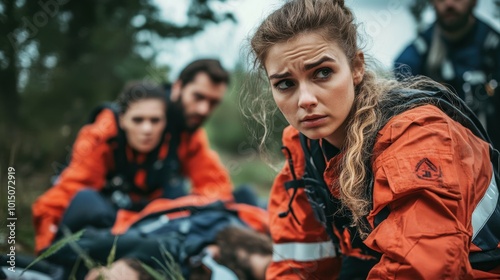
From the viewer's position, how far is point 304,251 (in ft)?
6.22

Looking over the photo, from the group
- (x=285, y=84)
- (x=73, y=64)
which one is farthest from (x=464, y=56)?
(x=73, y=64)

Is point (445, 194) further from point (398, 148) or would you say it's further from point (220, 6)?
point (220, 6)

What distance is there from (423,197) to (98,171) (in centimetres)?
288

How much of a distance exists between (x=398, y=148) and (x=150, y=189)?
9.32 ft

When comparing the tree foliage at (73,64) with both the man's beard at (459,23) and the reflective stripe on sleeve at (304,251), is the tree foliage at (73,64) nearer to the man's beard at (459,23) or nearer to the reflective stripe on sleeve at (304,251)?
the man's beard at (459,23)

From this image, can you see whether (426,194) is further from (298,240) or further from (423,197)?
(298,240)

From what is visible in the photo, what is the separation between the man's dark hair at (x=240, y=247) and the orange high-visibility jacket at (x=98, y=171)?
42.8 inches

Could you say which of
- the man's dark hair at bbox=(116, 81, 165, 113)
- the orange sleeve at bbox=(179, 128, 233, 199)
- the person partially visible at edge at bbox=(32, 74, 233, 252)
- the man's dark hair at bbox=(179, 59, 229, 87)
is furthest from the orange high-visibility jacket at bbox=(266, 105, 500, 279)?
the man's dark hair at bbox=(179, 59, 229, 87)

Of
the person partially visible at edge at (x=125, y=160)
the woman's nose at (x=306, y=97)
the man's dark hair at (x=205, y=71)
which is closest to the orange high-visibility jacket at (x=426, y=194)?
the woman's nose at (x=306, y=97)

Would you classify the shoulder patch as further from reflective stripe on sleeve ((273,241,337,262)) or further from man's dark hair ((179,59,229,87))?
man's dark hair ((179,59,229,87))

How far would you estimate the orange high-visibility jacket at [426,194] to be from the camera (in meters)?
1.24

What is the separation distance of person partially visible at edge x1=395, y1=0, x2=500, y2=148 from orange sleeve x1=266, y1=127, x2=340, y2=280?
1.97 meters

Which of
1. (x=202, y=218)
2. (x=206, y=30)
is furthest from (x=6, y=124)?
(x=202, y=218)

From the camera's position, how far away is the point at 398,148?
1368 mm
